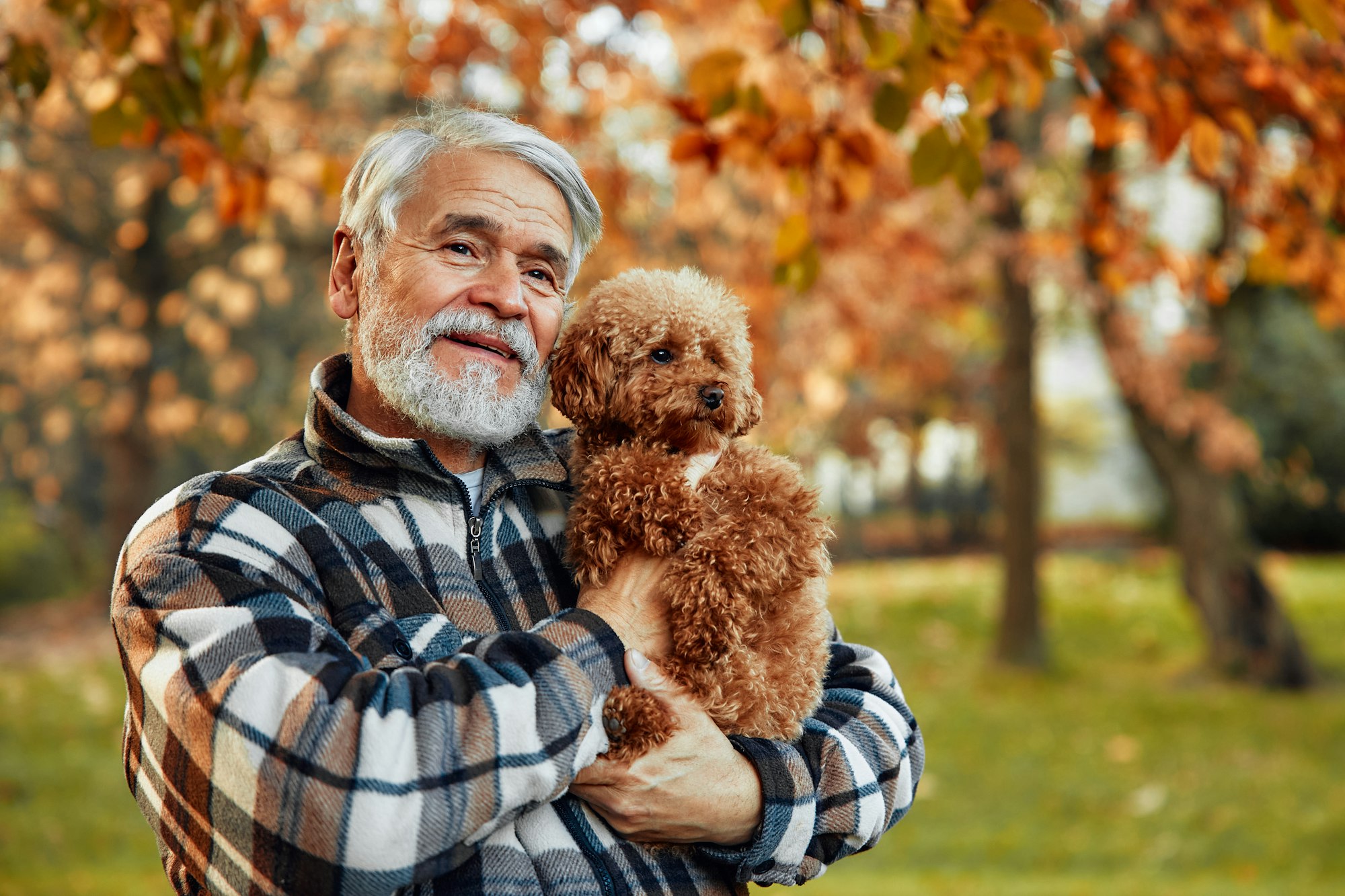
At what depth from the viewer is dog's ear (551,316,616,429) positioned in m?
2.16

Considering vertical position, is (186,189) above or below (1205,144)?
above

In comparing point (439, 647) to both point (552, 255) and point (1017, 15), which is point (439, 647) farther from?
point (1017, 15)

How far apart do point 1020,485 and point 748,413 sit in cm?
974

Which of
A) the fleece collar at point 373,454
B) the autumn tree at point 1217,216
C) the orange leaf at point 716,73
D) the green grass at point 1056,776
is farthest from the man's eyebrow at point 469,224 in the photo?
the green grass at point 1056,776

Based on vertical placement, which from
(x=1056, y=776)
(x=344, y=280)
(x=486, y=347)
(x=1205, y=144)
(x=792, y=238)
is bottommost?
(x=1056, y=776)

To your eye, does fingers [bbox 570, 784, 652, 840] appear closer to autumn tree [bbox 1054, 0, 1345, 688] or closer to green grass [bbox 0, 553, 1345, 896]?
autumn tree [bbox 1054, 0, 1345, 688]

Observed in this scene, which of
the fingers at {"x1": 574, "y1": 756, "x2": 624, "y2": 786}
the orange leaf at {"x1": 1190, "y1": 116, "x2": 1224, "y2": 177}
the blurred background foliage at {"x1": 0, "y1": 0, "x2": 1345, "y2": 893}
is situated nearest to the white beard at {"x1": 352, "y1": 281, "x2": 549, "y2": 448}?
the fingers at {"x1": 574, "y1": 756, "x2": 624, "y2": 786}

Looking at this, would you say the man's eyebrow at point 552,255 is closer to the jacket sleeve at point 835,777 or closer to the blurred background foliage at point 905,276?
the blurred background foliage at point 905,276

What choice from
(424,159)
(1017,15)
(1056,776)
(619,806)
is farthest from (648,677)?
(1056,776)

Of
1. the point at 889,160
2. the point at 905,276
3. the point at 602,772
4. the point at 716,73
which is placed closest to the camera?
the point at 602,772

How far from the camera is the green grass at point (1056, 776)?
6418 millimetres

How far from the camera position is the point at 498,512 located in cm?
221

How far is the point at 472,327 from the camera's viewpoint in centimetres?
221

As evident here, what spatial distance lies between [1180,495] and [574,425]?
943cm
